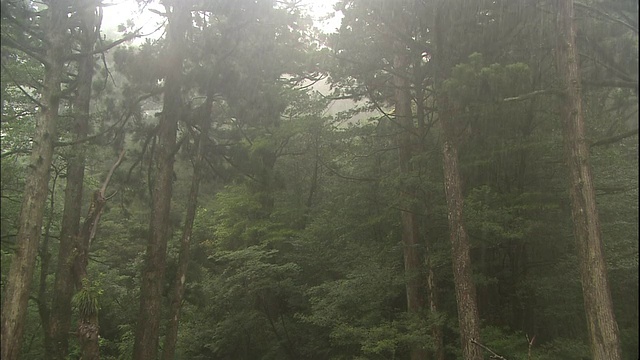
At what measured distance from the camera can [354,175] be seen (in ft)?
47.5

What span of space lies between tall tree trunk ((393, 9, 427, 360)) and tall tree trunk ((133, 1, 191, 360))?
5.28 m

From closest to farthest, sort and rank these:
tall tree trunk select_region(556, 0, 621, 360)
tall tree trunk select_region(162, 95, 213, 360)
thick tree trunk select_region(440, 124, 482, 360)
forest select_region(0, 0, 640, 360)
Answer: tall tree trunk select_region(556, 0, 621, 360) → forest select_region(0, 0, 640, 360) → thick tree trunk select_region(440, 124, 482, 360) → tall tree trunk select_region(162, 95, 213, 360)

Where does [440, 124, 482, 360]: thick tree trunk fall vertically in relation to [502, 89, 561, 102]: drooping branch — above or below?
below

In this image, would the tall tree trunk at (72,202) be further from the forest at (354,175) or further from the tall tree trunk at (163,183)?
the tall tree trunk at (163,183)

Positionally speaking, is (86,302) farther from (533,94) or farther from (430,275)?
(533,94)

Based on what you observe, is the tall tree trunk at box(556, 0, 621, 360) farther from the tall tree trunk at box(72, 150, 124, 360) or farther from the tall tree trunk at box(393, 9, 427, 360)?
the tall tree trunk at box(72, 150, 124, 360)

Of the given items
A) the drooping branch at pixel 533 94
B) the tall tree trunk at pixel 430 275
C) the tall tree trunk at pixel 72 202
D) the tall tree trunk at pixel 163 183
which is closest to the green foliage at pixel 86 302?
the tall tree trunk at pixel 163 183

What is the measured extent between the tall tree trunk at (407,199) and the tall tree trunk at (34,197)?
6.93 m

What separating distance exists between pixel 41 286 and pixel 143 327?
176 inches

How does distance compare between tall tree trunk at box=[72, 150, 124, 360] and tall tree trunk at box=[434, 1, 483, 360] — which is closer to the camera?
tall tree trunk at box=[72, 150, 124, 360]

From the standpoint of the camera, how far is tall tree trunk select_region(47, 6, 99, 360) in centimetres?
1085

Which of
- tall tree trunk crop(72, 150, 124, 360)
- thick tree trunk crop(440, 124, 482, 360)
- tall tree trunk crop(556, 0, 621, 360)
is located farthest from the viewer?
thick tree trunk crop(440, 124, 482, 360)

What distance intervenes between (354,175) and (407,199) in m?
3.51

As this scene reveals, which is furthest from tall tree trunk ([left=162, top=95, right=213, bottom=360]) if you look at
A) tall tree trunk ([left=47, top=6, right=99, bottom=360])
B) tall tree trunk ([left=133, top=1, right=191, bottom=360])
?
tall tree trunk ([left=47, top=6, right=99, bottom=360])
